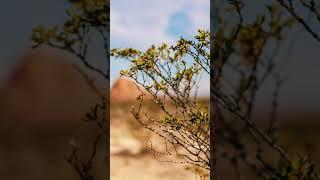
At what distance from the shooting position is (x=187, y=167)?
155 inches

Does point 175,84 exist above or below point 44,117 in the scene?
above

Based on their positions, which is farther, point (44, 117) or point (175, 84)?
point (175, 84)

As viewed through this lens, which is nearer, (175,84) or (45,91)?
(45,91)

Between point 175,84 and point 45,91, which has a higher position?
point 175,84

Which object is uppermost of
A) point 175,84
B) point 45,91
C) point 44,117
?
point 175,84

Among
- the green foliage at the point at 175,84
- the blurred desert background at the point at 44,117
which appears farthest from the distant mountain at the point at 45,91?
the green foliage at the point at 175,84

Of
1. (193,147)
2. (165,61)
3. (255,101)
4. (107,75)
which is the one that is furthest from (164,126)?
(255,101)

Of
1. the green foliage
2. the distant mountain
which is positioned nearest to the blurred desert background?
the distant mountain

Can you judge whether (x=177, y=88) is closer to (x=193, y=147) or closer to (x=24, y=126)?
(x=193, y=147)

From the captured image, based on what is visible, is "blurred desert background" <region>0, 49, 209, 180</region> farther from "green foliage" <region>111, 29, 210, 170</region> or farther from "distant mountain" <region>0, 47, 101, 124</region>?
"green foliage" <region>111, 29, 210, 170</region>

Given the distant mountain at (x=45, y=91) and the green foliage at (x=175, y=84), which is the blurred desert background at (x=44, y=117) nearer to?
the distant mountain at (x=45, y=91)

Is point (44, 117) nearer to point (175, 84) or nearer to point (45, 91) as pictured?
point (45, 91)

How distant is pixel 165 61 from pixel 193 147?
0.72 meters

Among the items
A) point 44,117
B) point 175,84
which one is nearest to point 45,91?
point 44,117
